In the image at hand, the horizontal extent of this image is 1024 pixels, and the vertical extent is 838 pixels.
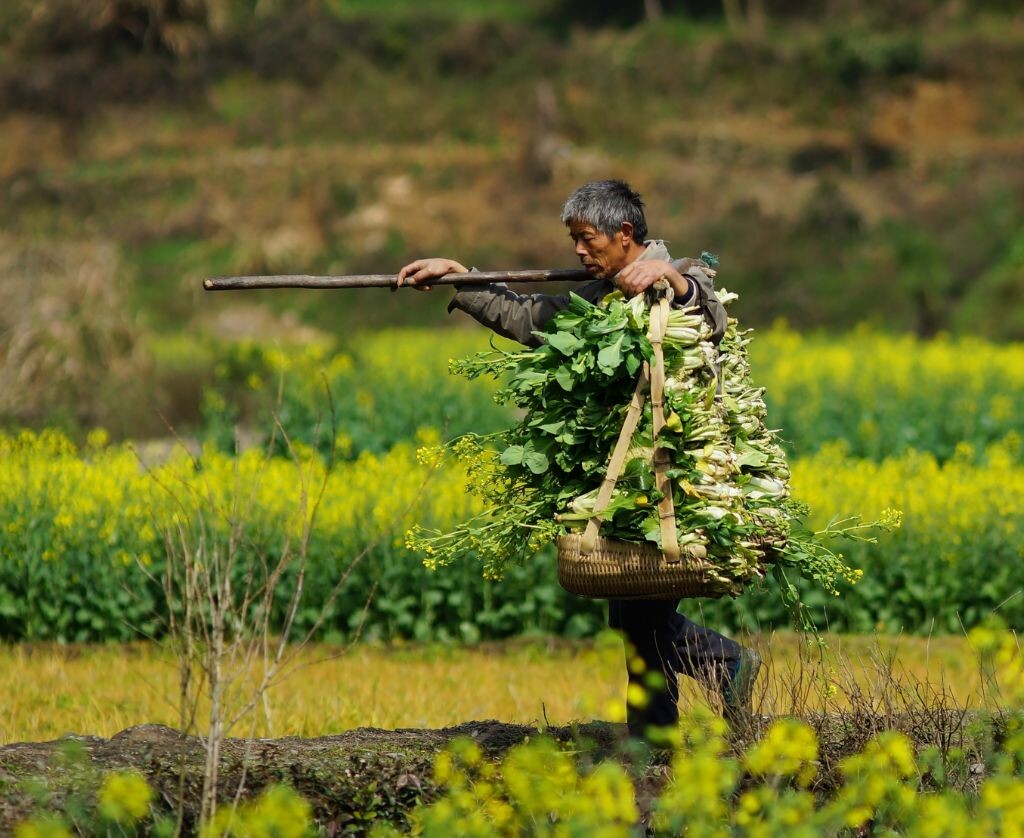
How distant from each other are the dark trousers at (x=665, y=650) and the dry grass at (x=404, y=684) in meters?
0.38

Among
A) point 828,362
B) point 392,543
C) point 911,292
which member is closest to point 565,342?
point 392,543

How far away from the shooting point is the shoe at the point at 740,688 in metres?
5.69

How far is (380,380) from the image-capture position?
16.1 metres

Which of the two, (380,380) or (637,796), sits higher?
(380,380)

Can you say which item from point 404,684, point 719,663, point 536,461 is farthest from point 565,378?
point 404,684

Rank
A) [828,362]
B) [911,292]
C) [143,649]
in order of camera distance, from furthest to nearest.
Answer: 1. [911,292]
2. [828,362]
3. [143,649]

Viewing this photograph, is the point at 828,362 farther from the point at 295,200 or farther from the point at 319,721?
the point at 295,200

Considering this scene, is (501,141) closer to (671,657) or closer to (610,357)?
(671,657)

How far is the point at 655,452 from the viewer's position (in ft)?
17.9

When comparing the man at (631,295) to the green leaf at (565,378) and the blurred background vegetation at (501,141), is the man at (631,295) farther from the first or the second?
the blurred background vegetation at (501,141)

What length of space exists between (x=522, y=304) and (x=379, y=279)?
0.49 metres

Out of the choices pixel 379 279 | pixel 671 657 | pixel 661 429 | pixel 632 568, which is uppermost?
pixel 379 279

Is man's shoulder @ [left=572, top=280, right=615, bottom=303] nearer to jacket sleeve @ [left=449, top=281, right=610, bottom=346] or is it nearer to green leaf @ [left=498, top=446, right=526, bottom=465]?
jacket sleeve @ [left=449, top=281, right=610, bottom=346]

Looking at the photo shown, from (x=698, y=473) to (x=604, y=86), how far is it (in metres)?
40.0
